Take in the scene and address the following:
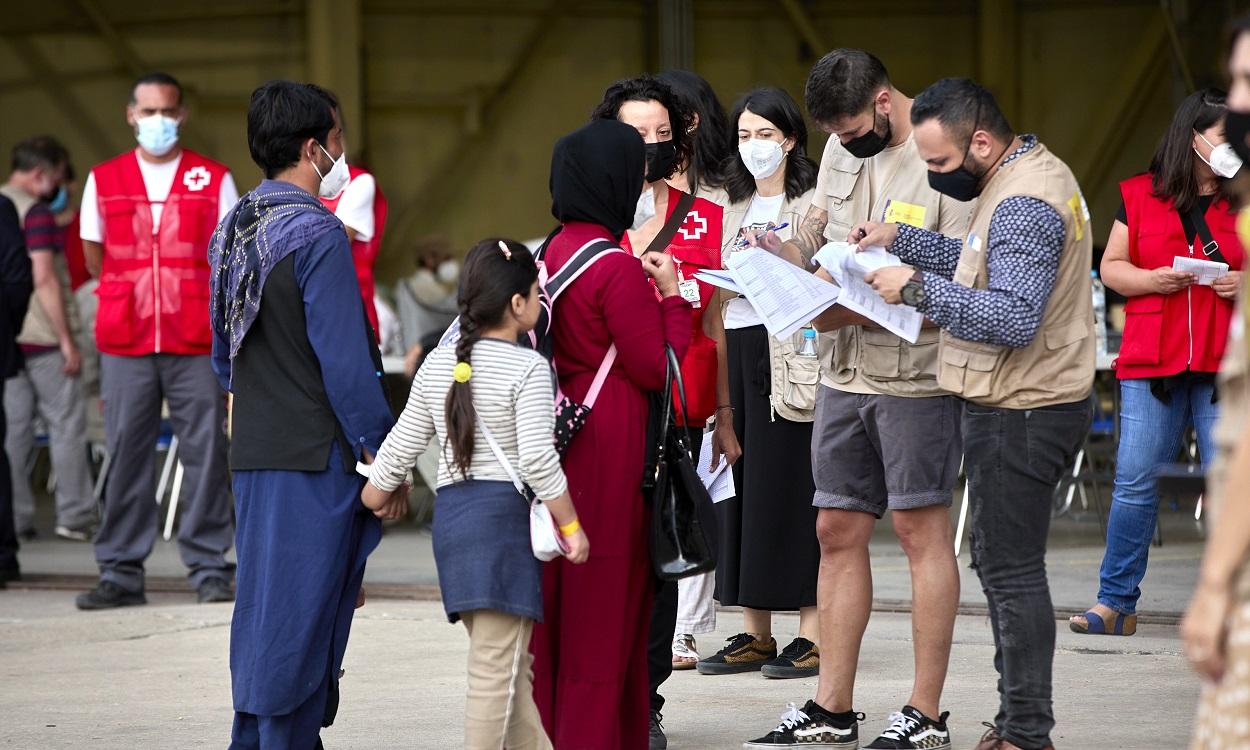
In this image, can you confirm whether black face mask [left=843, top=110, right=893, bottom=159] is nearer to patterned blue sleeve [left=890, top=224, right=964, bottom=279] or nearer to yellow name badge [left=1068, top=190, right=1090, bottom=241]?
patterned blue sleeve [left=890, top=224, right=964, bottom=279]

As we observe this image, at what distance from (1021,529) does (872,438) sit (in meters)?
0.57

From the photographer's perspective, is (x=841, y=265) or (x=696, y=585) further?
(x=696, y=585)

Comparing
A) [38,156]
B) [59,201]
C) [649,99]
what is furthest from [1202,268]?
[59,201]

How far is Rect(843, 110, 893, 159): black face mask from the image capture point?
4.16 metres

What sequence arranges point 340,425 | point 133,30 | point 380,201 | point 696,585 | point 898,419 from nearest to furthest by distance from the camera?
point 340,425, point 898,419, point 696,585, point 380,201, point 133,30

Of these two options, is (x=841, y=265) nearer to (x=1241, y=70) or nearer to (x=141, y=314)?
(x=1241, y=70)

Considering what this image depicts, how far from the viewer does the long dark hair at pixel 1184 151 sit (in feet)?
18.0

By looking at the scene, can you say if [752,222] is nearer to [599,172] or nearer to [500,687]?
[599,172]

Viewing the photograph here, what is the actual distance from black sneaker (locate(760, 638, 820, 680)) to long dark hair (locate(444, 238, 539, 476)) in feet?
6.56

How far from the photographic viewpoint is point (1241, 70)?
241 centimetres

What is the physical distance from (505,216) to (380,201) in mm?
9119

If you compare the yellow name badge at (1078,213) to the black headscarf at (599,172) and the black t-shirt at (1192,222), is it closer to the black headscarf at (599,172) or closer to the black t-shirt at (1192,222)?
the black headscarf at (599,172)

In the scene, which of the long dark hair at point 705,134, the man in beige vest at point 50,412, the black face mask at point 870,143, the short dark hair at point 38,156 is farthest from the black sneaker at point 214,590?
the black face mask at point 870,143

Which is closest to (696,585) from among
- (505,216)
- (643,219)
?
(643,219)
